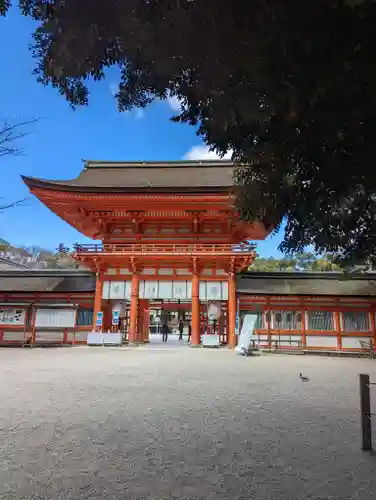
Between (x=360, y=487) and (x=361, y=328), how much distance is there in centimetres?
1505

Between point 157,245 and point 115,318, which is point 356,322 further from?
point 115,318

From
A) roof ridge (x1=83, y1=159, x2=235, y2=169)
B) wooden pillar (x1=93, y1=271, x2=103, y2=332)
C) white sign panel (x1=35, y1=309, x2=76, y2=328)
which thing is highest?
roof ridge (x1=83, y1=159, x2=235, y2=169)

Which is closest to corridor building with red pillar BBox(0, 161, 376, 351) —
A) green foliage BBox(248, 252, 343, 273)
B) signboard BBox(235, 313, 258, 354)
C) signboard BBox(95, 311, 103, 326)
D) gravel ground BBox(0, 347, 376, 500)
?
signboard BBox(95, 311, 103, 326)

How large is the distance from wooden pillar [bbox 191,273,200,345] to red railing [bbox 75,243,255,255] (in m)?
1.35

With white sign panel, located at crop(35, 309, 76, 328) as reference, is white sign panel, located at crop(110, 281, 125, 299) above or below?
above

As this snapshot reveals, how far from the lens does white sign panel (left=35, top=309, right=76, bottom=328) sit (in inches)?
669

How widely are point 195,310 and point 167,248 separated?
3373mm

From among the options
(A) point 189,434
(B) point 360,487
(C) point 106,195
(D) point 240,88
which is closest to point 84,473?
(A) point 189,434

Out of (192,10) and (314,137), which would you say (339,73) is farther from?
(192,10)

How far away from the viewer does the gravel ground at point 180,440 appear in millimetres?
2787

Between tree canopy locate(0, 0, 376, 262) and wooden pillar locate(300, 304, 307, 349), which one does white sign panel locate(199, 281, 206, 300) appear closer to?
wooden pillar locate(300, 304, 307, 349)

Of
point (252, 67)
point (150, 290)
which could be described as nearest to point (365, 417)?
point (252, 67)

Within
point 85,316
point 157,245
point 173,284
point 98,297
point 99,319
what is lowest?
point 99,319

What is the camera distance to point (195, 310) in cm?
1712
